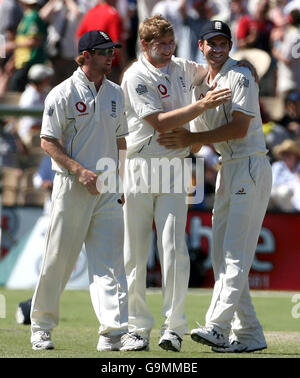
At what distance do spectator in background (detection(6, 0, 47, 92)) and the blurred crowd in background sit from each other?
0.02 meters

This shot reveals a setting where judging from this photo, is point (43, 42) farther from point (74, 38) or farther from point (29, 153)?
point (29, 153)

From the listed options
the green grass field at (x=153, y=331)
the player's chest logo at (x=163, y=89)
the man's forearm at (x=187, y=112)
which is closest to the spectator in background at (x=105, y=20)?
the green grass field at (x=153, y=331)

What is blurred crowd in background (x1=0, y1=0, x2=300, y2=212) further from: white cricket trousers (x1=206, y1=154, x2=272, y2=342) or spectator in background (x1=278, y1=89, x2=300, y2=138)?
white cricket trousers (x1=206, y1=154, x2=272, y2=342)

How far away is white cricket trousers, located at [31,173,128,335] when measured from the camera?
796cm

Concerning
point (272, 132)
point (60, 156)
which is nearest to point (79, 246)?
point (60, 156)

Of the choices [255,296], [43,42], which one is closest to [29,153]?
[43,42]

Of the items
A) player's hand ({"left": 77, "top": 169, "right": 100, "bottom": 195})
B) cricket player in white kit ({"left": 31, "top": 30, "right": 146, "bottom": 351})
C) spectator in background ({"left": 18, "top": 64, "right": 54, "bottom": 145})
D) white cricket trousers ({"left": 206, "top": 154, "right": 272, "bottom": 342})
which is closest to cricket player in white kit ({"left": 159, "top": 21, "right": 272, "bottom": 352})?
white cricket trousers ({"left": 206, "top": 154, "right": 272, "bottom": 342})

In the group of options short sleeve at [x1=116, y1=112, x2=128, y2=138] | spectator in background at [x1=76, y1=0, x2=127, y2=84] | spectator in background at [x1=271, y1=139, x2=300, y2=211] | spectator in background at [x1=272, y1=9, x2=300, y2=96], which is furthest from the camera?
spectator in background at [x1=272, y1=9, x2=300, y2=96]

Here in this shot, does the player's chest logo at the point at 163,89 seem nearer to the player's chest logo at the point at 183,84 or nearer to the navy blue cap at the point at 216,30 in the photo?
Answer: the player's chest logo at the point at 183,84

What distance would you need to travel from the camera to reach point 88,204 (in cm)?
798

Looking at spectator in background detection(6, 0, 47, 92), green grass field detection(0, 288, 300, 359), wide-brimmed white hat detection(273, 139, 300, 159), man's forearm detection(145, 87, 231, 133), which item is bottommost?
green grass field detection(0, 288, 300, 359)

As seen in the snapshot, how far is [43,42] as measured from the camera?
58.2 feet

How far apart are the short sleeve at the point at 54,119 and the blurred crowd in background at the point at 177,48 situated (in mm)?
7904

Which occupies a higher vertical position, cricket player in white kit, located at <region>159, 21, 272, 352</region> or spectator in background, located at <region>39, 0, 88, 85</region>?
spectator in background, located at <region>39, 0, 88, 85</region>
